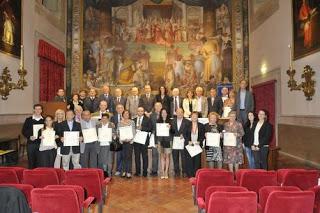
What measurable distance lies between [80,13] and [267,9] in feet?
31.5

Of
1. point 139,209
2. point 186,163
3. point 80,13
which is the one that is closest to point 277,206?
point 139,209

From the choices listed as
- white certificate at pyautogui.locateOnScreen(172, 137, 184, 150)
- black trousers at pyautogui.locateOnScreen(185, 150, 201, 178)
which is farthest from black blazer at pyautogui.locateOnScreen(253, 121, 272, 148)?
white certificate at pyautogui.locateOnScreen(172, 137, 184, 150)

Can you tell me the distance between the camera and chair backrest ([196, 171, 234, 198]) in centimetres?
545

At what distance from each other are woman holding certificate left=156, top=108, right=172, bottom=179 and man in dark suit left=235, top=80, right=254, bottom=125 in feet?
10.1

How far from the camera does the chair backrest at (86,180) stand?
5480mm

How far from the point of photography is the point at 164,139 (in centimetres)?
926

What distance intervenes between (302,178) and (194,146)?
12.7 ft

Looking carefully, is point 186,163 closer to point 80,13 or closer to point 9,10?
point 9,10

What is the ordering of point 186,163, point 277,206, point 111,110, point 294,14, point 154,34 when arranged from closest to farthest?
point 277,206 → point 186,163 → point 111,110 → point 294,14 → point 154,34

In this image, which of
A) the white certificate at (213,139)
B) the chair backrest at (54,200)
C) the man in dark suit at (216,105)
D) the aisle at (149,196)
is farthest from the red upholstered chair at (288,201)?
the man in dark suit at (216,105)

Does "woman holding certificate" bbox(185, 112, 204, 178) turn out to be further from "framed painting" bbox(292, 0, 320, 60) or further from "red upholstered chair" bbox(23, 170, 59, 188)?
"framed painting" bbox(292, 0, 320, 60)

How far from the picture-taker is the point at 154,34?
63.0ft

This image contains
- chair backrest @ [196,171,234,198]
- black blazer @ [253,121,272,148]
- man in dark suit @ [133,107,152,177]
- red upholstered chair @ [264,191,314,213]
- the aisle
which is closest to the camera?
red upholstered chair @ [264,191,314,213]

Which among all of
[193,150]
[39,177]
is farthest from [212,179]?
[193,150]
